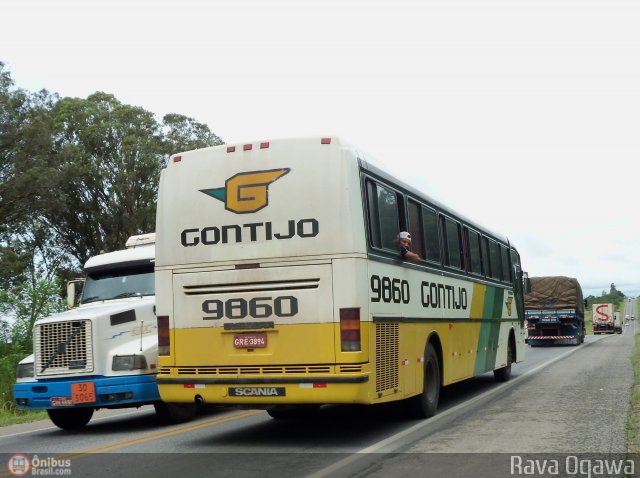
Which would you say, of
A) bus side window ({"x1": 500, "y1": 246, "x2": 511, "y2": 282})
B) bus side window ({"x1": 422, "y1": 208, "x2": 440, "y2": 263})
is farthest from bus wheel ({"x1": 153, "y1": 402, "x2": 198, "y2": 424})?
bus side window ({"x1": 500, "y1": 246, "x2": 511, "y2": 282})

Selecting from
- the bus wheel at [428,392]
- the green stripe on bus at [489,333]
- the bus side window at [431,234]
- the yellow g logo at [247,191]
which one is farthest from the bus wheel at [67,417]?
the green stripe on bus at [489,333]

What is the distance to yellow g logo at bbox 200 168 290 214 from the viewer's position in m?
9.16

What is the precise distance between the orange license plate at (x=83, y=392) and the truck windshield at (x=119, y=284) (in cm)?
188

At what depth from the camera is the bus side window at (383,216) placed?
9430 mm

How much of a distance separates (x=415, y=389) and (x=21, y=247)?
39.8 meters

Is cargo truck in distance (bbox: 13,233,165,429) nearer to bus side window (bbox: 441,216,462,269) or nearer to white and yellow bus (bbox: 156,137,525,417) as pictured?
white and yellow bus (bbox: 156,137,525,417)

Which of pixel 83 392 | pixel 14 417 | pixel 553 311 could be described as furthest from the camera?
pixel 553 311

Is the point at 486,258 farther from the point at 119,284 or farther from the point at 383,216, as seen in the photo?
the point at 119,284

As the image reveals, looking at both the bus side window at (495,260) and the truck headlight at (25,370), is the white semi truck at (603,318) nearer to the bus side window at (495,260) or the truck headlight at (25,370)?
the bus side window at (495,260)

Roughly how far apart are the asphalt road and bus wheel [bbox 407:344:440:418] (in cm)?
19

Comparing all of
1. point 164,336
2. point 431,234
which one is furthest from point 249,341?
point 431,234

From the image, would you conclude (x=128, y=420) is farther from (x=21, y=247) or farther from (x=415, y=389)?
(x=21, y=247)

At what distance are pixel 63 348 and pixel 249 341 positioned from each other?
362 centimetres

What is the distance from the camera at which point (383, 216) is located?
32.2 ft
